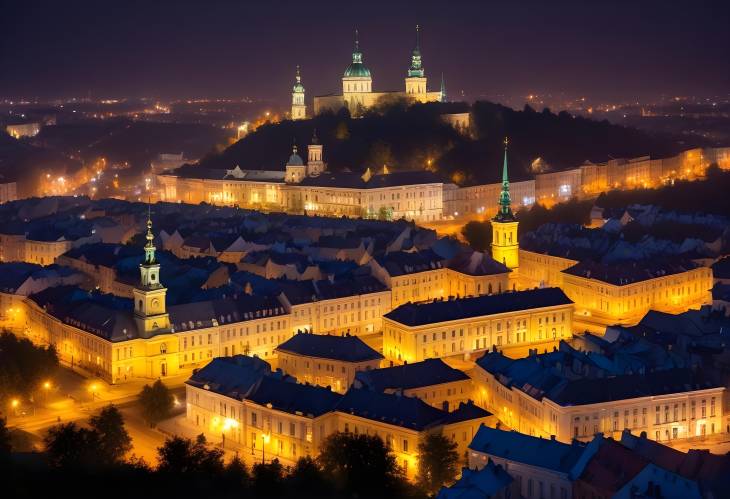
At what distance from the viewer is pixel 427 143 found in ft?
272

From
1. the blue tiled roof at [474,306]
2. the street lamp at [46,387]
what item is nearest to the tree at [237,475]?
the street lamp at [46,387]

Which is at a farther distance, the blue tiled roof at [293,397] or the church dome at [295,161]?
the church dome at [295,161]

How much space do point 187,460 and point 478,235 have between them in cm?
3541

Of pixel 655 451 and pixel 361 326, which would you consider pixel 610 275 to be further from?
pixel 655 451

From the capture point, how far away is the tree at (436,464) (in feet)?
93.2

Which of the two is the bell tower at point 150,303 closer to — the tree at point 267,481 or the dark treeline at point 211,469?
the dark treeline at point 211,469

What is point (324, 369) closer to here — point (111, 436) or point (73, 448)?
point (111, 436)

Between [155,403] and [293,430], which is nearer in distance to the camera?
[293,430]

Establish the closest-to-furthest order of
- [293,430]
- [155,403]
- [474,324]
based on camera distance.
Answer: [293,430] < [155,403] < [474,324]

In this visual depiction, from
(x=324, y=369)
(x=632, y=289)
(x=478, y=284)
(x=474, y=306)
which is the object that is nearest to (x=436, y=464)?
(x=324, y=369)

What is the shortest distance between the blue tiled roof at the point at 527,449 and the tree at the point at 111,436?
7.59 metres

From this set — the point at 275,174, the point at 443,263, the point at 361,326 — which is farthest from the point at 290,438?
the point at 275,174

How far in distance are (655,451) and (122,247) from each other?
102ft

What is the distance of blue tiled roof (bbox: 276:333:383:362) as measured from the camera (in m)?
36.4
